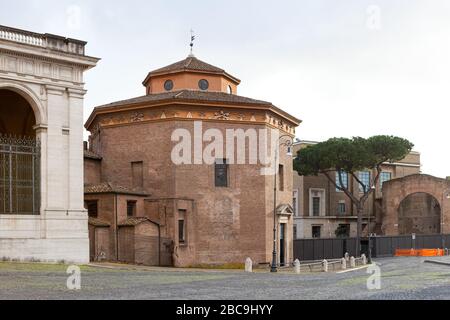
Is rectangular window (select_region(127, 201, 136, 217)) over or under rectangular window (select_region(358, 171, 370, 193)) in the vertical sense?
under

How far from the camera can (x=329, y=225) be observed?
69.2m

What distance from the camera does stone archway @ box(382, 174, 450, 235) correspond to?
64.2m

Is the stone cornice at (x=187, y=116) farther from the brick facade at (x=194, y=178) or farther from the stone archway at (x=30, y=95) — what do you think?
the stone archway at (x=30, y=95)

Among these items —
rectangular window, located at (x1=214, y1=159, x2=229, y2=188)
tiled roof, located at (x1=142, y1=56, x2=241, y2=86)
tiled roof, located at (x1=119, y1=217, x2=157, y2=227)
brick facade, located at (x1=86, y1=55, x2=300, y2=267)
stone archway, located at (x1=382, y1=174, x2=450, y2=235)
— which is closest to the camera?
tiled roof, located at (x1=119, y1=217, x2=157, y2=227)

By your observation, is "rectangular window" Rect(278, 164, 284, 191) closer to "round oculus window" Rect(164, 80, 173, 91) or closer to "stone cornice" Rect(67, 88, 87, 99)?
"round oculus window" Rect(164, 80, 173, 91)

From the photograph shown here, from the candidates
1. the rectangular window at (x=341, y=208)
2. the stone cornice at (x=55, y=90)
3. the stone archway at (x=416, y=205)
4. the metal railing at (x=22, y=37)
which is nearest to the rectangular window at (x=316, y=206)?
the rectangular window at (x=341, y=208)

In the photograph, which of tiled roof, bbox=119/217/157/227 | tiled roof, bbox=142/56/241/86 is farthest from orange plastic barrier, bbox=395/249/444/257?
tiled roof, bbox=119/217/157/227

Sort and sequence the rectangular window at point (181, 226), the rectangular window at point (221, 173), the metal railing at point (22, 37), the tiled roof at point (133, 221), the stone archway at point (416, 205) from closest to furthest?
the metal railing at point (22, 37), the tiled roof at point (133, 221), the rectangular window at point (181, 226), the rectangular window at point (221, 173), the stone archway at point (416, 205)

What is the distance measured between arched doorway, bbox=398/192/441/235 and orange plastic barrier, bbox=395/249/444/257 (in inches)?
561

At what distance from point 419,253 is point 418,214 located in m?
18.8

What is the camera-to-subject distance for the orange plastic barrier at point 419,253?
53062mm

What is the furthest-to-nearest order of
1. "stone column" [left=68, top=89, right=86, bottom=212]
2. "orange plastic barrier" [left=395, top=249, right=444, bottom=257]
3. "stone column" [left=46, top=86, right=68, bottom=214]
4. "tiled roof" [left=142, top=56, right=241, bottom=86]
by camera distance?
"orange plastic barrier" [left=395, top=249, right=444, bottom=257] → "tiled roof" [left=142, top=56, right=241, bottom=86] → "stone column" [left=68, top=89, right=86, bottom=212] → "stone column" [left=46, top=86, right=68, bottom=214]

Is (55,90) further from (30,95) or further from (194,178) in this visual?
(194,178)
